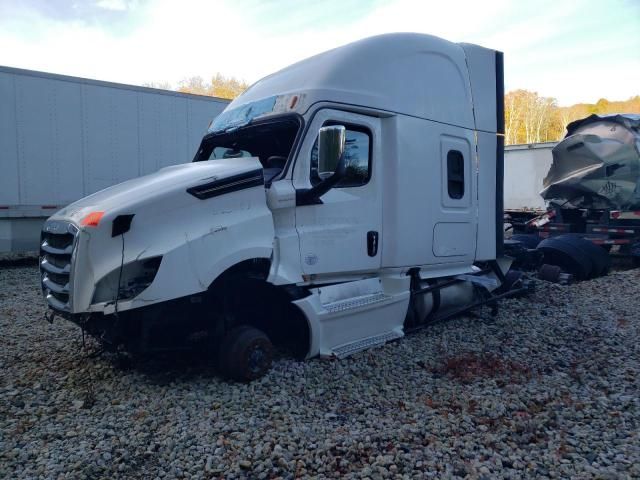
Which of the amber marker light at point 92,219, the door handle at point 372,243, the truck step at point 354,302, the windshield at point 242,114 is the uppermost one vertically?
the windshield at point 242,114

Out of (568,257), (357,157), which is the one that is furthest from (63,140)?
(568,257)

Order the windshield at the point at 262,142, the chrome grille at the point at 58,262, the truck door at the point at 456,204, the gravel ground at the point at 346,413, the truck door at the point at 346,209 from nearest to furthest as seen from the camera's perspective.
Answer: the gravel ground at the point at 346,413 < the chrome grille at the point at 58,262 < the truck door at the point at 346,209 < the windshield at the point at 262,142 < the truck door at the point at 456,204

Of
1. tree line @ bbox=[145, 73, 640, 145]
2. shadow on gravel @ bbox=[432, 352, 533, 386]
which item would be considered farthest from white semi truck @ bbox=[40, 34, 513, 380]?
tree line @ bbox=[145, 73, 640, 145]

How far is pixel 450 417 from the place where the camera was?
3711mm

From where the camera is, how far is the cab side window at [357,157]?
4.98m

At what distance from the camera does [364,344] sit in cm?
508

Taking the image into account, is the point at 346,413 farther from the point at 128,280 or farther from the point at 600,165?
the point at 600,165

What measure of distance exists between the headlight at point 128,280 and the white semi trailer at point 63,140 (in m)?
7.38

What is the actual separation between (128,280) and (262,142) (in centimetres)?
202

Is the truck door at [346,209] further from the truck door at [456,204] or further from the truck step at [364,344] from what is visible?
the truck door at [456,204]

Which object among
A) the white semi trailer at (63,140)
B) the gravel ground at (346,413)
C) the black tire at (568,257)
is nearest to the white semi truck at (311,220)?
the gravel ground at (346,413)

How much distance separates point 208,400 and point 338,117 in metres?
2.76

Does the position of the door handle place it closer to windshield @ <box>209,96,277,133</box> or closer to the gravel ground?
the gravel ground

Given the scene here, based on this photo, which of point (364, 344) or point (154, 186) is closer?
point (154, 186)
